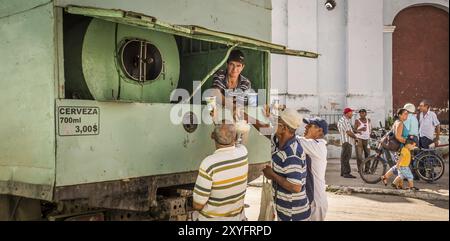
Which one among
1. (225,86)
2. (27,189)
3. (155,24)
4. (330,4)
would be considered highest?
(330,4)

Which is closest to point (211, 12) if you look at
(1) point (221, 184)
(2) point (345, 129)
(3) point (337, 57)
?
(1) point (221, 184)

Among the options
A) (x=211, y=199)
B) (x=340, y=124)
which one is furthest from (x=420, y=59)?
(x=211, y=199)

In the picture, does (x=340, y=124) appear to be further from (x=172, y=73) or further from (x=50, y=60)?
(x=50, y=60)

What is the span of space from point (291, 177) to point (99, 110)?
1.71 m

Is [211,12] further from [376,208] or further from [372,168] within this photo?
[372,168]

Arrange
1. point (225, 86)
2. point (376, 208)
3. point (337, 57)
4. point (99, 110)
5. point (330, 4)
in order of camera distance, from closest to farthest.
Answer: point (99, 110) < point (225, 86) < point (376, 208) < point (330, 4) < point (337, 57)

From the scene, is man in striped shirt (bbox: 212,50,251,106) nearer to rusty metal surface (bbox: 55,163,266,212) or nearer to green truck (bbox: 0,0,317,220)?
green truck (bbox: 0,0,317,220)

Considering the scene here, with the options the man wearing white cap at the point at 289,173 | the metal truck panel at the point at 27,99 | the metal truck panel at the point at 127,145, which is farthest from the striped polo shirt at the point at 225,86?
the metal truck panel at the point at 27,99

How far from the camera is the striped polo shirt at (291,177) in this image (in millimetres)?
3674

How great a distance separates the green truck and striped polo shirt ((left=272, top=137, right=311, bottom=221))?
932 mm

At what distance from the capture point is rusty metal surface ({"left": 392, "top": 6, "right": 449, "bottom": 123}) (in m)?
14.5

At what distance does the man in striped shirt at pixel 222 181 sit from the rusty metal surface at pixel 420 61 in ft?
40.8

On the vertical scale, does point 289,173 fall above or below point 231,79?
below

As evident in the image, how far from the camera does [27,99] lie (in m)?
3.52
